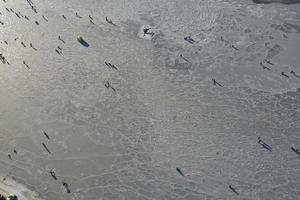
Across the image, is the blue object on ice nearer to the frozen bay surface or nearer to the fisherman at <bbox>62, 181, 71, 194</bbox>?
the frozen bay surface

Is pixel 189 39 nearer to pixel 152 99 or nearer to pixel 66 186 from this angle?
pixel 152 99

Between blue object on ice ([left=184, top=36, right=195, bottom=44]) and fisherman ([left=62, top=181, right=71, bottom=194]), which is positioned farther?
blue object on ice ([left=184, top=36, right=195, bottom=44])

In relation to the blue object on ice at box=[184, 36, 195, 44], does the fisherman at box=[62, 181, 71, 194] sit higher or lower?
lower

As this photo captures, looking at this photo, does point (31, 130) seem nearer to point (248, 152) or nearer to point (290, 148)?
point (248, 152)

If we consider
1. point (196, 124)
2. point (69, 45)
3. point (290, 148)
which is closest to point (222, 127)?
point (196, 124)

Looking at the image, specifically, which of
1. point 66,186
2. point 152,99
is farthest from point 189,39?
point 66,186

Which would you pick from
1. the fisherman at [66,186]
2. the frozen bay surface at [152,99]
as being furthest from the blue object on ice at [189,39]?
the fisherman at [66,186]

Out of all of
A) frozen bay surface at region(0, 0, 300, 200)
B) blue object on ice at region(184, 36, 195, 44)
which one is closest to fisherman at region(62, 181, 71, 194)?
frozen bay surface at region(0, 0, 300, 200)

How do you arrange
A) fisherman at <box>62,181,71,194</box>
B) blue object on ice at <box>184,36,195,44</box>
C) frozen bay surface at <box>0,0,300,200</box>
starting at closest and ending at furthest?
fisherman at <box>62,181,71,194</box>
frozen bay surface at <box>0,0,300,200</box>
blue object on ice at <box>184,36,195,44</box>

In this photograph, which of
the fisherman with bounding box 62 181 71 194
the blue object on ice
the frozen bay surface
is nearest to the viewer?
the fisherman with bounding box 62 181 71 194
